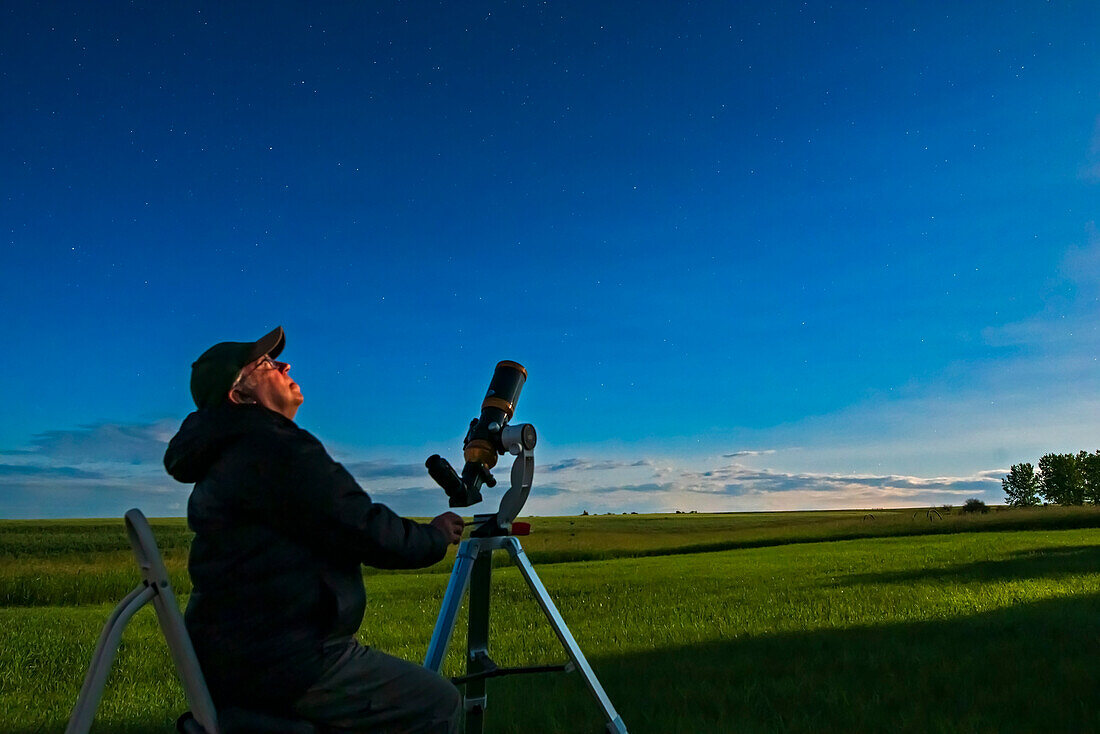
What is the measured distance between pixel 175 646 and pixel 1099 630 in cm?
1016

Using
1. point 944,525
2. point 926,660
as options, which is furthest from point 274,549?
point 944,525

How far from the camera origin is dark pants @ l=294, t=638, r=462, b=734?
2.77m

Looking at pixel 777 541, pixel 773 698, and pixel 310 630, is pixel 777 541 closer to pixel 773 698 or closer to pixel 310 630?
pixel 773 698

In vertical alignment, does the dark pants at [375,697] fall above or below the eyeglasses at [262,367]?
below

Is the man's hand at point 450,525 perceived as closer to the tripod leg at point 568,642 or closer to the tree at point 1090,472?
the tripod leg at point 568,642

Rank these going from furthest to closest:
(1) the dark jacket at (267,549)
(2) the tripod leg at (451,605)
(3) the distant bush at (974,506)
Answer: (3) the distant bush at (974,506)
(2) the tripod leg at (451,605)
(1) the dark jacket at (267,549)

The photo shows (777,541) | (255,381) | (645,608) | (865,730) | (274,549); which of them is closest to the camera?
(274,549)

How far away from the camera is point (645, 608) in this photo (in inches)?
494

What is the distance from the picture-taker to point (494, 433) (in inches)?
159

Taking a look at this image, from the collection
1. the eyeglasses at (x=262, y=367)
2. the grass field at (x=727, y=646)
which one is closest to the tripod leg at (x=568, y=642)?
the grass field at (x=727, y=646)

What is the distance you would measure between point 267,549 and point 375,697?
0.70 metres

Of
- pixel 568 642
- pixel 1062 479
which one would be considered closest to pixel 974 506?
pixel 1062 479

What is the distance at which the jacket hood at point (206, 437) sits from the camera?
2.79 m

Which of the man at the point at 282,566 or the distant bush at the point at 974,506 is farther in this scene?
the distant bush at the point at 974,506
